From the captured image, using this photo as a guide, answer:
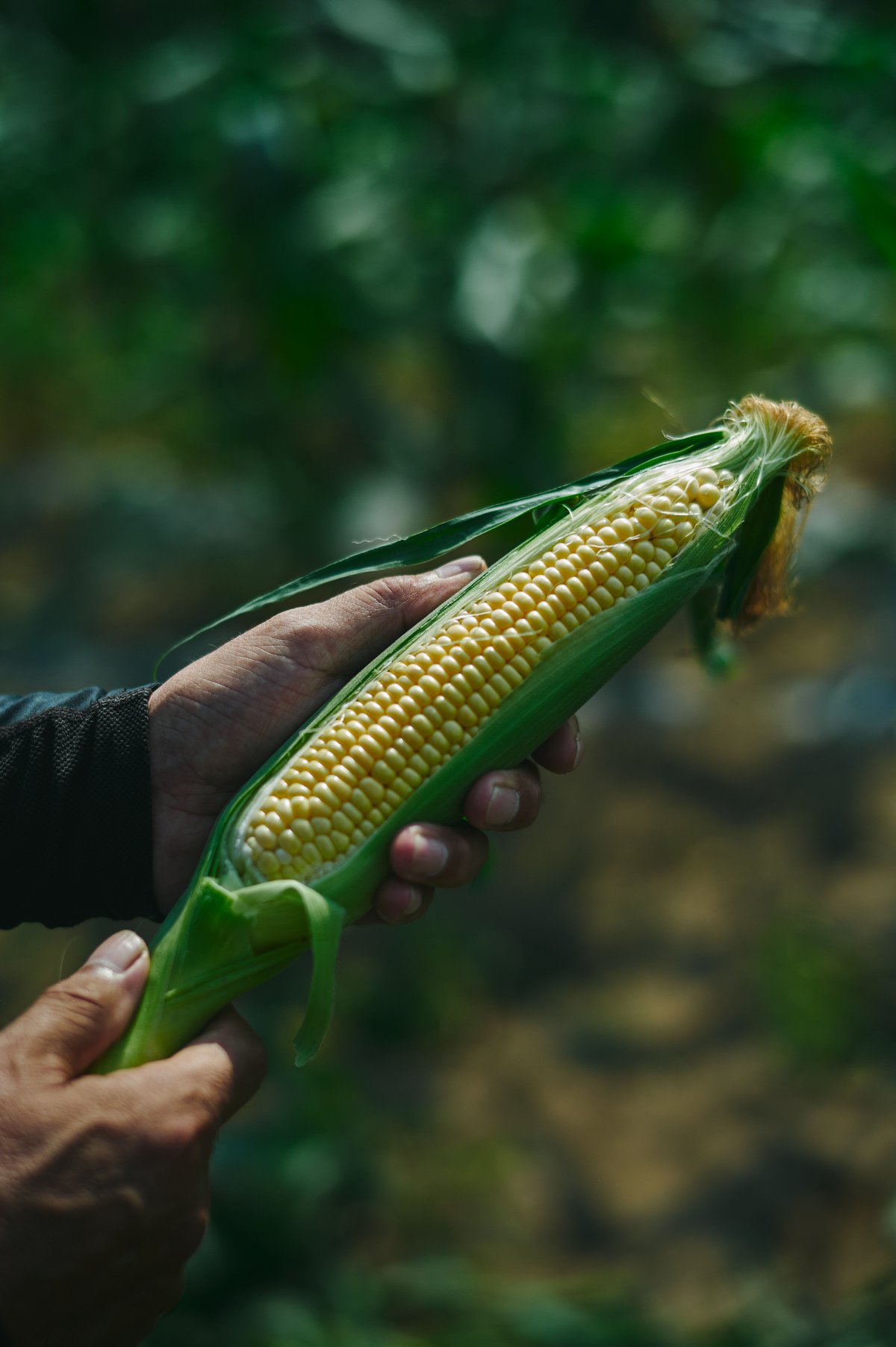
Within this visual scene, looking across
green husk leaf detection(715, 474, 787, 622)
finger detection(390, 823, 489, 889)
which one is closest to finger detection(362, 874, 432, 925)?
finger detection(390, 823, 489, 889)

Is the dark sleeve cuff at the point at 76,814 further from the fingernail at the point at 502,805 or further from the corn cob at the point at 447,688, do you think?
the fingernail at the point at 502,805

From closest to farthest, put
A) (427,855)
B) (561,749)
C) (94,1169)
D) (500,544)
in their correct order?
(94,1169)
(427,855)
(561,749)
(500,544)

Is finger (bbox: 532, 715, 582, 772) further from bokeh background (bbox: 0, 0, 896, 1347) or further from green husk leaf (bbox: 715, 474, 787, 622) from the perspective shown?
bokeh background (bbox: 0, 0, 896, 1347)

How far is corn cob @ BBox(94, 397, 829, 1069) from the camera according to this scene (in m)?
1.52

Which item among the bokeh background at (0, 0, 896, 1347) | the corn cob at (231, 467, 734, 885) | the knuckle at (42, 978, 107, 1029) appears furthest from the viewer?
the bokeh background at (0, 0, 896, 1347)

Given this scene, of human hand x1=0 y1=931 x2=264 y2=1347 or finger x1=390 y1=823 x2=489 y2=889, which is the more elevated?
finger x1=390 y1=823 x2=489 y2=889

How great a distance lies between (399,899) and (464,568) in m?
0.56

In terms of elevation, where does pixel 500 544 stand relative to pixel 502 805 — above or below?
below

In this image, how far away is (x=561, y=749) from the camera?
1.75 m

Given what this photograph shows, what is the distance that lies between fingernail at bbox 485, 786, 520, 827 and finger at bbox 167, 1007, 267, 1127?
48 centimetres

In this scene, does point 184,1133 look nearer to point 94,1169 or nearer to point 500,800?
point 94,1169

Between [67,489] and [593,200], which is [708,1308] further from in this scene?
[67,489]

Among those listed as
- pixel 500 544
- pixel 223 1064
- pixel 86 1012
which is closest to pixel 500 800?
pixel 223 1064

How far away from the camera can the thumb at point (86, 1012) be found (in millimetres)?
1401
